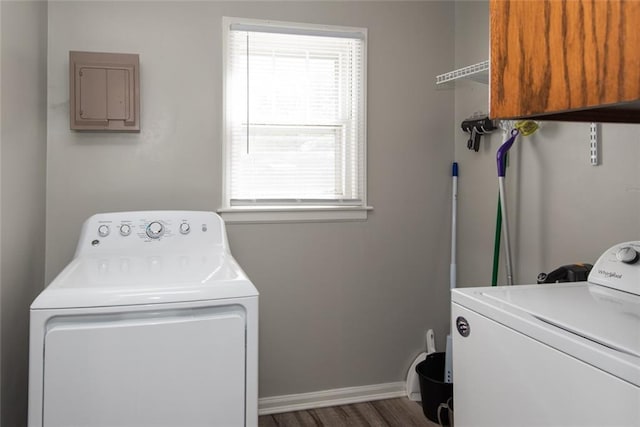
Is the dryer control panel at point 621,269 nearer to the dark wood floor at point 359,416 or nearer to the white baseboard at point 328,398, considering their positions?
the dark wood floor at point 359,416

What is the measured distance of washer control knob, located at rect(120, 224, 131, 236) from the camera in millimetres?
2055

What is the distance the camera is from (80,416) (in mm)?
1363

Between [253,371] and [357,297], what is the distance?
1198mm

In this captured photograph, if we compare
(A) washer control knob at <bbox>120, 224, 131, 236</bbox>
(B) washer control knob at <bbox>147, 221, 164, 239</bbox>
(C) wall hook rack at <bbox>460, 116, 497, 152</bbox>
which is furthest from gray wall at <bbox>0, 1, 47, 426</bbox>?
(C) wall hook rack at <bbox>460, 116, 497, 152</bbox>

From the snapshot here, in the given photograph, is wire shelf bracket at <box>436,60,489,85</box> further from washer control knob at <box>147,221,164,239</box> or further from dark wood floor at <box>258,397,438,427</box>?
dark wood floor at <box>258,397,438,427</box>

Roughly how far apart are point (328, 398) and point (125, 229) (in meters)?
1.37

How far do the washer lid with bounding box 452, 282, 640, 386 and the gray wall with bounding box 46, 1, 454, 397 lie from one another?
4.28 ft

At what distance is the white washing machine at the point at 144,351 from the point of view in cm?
135

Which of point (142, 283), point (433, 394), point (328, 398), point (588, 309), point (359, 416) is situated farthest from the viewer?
point (328, 398)

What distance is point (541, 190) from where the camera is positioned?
6.85 ft

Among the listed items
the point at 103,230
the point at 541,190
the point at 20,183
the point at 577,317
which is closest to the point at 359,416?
the point at 541,190

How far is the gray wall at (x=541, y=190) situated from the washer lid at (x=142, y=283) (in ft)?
4.30

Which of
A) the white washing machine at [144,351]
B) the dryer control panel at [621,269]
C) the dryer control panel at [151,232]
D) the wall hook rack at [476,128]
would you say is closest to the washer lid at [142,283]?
the white washing machine at [144,351]

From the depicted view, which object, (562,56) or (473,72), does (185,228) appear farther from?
(562,56)
